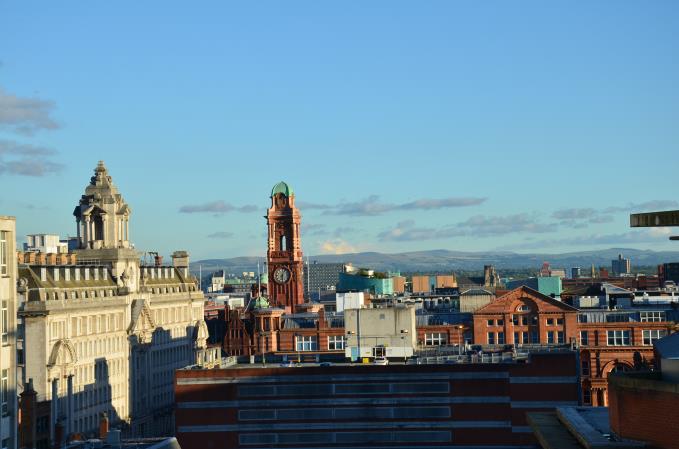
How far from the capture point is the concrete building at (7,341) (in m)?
71.4

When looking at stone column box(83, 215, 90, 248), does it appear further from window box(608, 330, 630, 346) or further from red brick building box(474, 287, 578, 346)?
Result: window box(608, 330, 630, 346)

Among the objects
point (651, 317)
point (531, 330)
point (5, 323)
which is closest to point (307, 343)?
point (531, 330)

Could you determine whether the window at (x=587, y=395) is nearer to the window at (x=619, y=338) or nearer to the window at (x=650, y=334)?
the window at (x=619, y=338)

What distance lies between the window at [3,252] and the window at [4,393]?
4959mm

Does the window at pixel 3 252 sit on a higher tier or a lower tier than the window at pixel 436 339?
higher

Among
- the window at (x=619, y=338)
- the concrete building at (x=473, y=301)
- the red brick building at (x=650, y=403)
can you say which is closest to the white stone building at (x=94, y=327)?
the concrete building at (x=473, y=301)

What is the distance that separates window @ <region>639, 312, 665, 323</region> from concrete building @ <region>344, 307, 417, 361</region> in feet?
98.2

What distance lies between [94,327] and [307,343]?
83.8ft

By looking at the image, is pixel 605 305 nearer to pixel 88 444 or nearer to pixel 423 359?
pixel 423 359

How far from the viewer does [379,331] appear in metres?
147

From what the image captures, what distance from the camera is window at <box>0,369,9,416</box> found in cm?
7106

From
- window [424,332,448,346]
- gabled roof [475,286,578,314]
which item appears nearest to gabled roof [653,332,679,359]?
gabled roof [475,286,578,314]

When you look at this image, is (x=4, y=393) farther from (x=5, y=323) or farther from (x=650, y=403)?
(x=650, y=403)

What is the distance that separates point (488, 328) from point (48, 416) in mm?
54116
